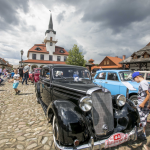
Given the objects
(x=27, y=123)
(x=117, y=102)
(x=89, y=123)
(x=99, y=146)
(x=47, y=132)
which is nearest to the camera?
(x=99, y=146)

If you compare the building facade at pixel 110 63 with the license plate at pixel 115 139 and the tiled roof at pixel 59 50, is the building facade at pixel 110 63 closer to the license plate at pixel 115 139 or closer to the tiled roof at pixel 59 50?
the tiled roof at pixel 59 50

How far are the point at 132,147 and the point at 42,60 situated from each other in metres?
41.3

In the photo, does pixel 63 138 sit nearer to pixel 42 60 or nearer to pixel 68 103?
pixel 68 103

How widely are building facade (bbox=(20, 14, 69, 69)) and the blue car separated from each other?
35433 mm

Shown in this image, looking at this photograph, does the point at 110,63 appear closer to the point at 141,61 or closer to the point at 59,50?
the point at 141,61

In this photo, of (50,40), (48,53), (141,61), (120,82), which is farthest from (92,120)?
(50,40)

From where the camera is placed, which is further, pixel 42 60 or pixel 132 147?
pixel 42 60

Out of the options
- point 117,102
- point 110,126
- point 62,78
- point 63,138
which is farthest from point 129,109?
point 62,78

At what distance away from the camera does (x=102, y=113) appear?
213 cm

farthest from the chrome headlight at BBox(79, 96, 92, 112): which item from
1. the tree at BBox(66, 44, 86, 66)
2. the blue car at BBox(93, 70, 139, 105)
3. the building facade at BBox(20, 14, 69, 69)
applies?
the building facade at BBox(20, 14, 69, 69)

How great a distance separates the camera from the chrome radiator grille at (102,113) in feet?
6.72

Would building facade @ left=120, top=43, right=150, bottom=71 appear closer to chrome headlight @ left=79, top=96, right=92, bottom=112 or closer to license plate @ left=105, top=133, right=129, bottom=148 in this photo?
license plate @ left=105, top=133, right=129, bottom=148

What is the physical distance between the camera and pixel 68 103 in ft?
7.65

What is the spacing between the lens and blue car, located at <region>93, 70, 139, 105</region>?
4.65 metres
